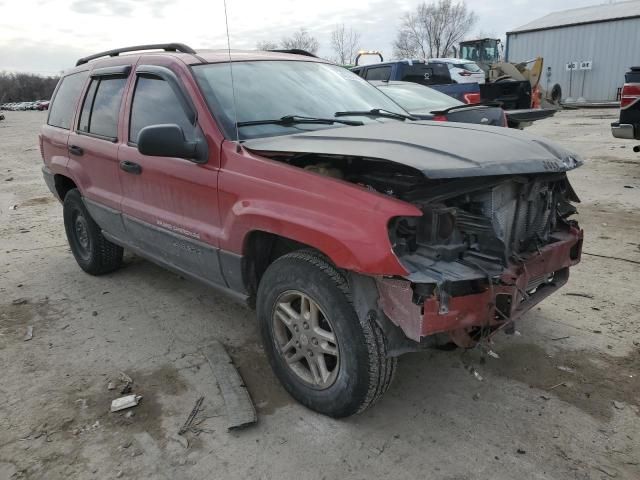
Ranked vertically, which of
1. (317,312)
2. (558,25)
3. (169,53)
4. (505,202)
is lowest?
(317,312)

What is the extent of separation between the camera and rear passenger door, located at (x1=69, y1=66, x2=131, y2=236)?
4.12 metres

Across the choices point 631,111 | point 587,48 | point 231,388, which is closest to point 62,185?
point 231,388

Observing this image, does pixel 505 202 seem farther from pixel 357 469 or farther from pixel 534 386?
pixel 357 469

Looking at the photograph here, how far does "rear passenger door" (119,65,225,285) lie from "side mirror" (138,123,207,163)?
0.16 metres

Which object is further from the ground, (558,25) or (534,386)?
(558,25)

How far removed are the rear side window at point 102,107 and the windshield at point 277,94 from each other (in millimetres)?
996

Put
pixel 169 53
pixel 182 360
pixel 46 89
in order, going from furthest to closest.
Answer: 1. pixel 46 89
2. pixel 169 53
3. pixel 182 360

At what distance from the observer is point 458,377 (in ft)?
10.7

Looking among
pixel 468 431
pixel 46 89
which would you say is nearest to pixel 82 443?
pixel 468 431

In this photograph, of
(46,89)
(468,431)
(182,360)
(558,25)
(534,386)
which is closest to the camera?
(468,431)

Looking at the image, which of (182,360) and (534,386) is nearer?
(534,386)

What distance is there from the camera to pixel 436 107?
24.1ft

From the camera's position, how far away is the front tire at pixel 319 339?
2572mm

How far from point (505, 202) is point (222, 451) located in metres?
1.91
